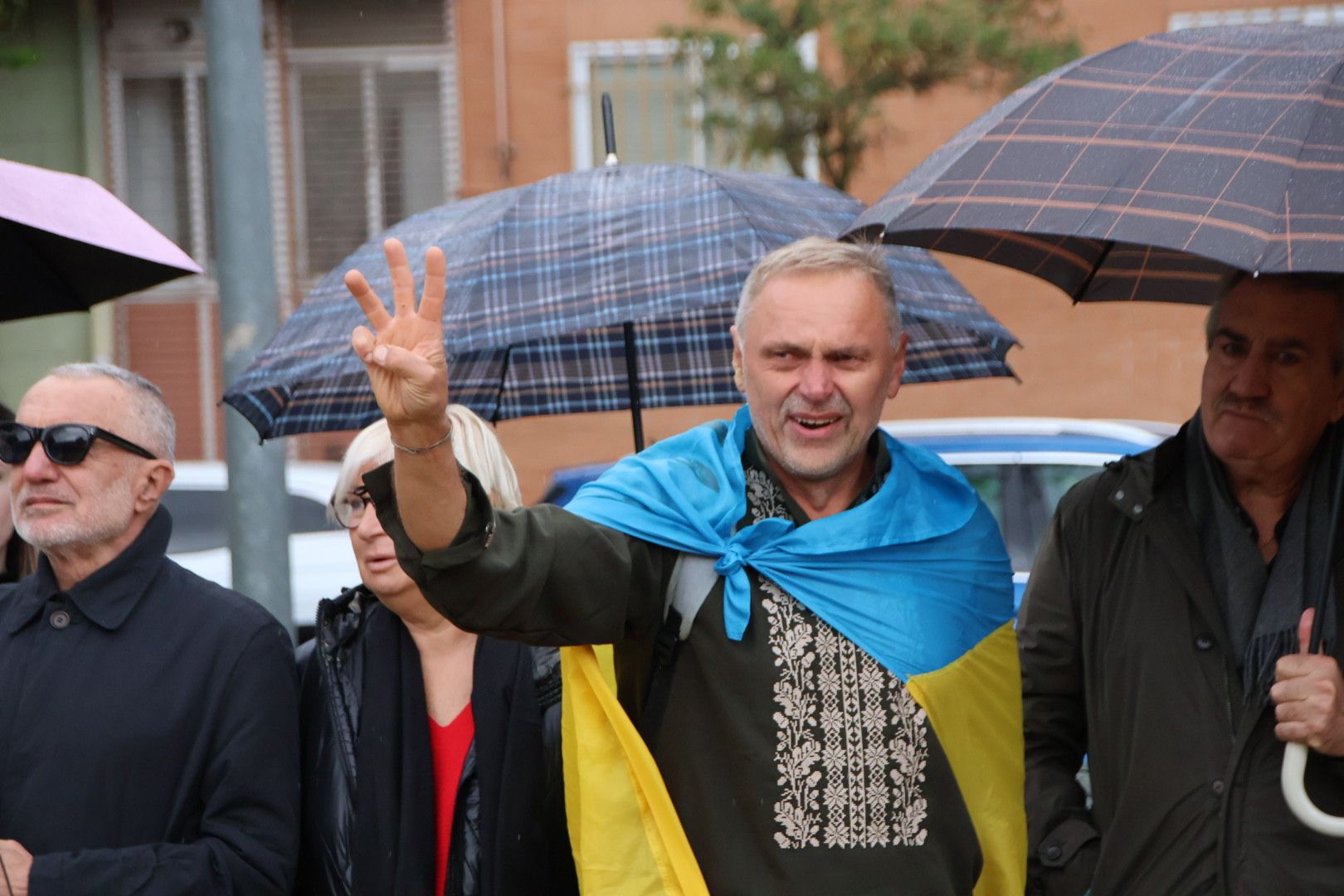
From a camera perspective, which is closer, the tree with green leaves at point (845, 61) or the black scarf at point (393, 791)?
the black scarf at point (393, 791)

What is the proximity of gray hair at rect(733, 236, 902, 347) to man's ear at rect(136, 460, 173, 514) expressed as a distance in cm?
126

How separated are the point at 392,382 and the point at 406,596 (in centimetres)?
126

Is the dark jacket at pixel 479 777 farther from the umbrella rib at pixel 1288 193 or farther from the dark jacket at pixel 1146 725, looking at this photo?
the umbrella rib at pixel 1288 193

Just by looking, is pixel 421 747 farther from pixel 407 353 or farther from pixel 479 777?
pixel 407 353

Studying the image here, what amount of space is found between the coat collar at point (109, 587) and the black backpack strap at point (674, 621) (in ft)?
3.69

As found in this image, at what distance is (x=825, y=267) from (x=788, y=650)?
2.29ft

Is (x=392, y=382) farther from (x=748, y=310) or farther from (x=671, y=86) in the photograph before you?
(x=671, y=86)

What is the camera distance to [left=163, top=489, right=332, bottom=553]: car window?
869cm

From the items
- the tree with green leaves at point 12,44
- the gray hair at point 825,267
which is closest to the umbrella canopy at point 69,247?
the gray hair at point 825,267

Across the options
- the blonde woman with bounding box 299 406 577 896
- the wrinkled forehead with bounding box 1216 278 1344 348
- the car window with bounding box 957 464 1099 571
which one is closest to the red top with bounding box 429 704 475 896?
the blonde woman with bounding box 299 406 577 896

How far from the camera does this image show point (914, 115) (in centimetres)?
1264

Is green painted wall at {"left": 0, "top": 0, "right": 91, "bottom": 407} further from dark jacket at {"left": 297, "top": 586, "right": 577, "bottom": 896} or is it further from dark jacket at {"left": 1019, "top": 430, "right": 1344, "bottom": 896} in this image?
dark jacket at {"left": 1019, "top": 430, "right": 1344, "bottom": 896}

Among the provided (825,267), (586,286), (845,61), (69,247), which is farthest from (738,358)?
(845,61)

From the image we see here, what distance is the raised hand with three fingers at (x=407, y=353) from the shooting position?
7.47 ft
